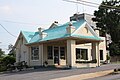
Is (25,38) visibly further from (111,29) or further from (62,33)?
(111,29)

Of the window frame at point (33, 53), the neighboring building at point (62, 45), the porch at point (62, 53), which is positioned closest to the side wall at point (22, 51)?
the neighboring building at point (62, 45)

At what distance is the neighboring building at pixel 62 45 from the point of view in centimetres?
3070

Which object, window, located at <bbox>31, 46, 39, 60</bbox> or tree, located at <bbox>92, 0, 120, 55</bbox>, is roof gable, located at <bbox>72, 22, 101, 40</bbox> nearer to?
window, located at <bbox>31, 46, 39, 60</bbox>

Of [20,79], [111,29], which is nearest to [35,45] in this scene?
[20,79]

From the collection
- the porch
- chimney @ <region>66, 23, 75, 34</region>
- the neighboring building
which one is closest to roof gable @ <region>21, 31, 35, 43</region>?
the neighboring building

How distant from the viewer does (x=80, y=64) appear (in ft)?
102

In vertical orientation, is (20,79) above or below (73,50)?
Answer: below

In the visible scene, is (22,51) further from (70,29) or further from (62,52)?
(70,29)

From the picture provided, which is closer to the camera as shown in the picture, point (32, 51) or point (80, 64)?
point (80, 64)

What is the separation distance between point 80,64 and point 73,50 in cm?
194

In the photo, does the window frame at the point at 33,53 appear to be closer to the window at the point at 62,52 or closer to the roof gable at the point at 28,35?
the roof gable at the point at 28,35

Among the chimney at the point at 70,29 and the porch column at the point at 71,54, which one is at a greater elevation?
the chimney at the point at 70,29

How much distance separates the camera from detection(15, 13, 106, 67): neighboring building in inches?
1209

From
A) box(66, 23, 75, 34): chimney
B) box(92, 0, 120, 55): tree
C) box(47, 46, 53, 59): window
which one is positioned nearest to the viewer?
box(66, 23, 75, 34): chimney
